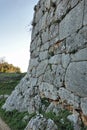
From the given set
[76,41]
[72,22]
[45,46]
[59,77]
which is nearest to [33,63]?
[45,46]

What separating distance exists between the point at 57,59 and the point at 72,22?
114 centimetres

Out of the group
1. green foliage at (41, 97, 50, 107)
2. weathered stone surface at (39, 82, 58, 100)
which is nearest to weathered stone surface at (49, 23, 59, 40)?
weathered stone surface at (39, 82, 58, 100)

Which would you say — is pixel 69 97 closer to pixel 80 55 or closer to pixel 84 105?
pixel 84 105

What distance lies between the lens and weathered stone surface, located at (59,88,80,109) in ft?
17.2

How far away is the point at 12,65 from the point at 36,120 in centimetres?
2764

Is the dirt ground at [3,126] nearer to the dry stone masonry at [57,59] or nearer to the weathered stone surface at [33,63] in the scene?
the dry stone masonry at [57,59]

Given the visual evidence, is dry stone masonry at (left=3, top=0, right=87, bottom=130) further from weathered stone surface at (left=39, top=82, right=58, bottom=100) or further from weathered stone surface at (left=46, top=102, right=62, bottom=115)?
weathered stone surface at (left=46, top=102, right=62, bottom=115)

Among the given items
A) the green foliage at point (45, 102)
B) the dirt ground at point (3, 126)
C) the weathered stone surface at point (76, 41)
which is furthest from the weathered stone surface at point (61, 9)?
the dirt ground at point (3, 126)

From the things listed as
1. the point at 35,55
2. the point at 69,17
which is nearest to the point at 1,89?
the point at 35,55

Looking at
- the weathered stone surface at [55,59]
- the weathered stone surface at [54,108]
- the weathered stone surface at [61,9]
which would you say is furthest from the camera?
the weathered stone surface at [55,59]

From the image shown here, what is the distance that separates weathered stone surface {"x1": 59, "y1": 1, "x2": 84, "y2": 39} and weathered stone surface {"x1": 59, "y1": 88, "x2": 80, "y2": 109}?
4.21ft

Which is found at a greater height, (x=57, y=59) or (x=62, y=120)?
(x=57, y=59)

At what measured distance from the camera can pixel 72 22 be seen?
574cm

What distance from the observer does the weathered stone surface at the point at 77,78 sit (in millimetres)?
4957
